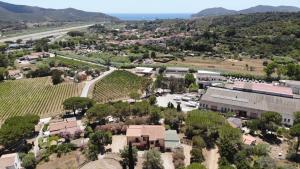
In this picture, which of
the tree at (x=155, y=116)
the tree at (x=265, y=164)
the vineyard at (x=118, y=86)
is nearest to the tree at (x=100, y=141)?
the tree at (x=155, y=116)

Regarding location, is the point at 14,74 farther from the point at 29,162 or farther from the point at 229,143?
the point at 229,143

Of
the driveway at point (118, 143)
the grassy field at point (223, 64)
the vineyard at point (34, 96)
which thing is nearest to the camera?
the driveway at point (118, 143)

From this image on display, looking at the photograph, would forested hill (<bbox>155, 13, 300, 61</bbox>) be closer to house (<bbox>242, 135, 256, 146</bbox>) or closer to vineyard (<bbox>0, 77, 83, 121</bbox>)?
vineyard (<bbox>0, 77, 83, 121</bbox>)

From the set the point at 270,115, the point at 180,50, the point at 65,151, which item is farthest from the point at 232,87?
the point at 180,50

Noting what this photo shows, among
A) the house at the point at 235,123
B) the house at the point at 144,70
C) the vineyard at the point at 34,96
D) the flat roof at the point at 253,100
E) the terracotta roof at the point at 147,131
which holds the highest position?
the flat roof at the point at 253,100

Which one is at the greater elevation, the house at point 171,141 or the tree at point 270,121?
the tree at point 270,121

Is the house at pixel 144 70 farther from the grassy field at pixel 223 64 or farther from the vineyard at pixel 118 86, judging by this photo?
the grassy field at pixel 223 64

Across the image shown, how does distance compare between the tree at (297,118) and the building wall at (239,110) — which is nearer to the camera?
the tree at (297,118)

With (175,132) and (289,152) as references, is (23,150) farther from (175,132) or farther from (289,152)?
(289,152)

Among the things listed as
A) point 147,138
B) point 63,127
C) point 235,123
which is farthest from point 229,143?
point 63,127
